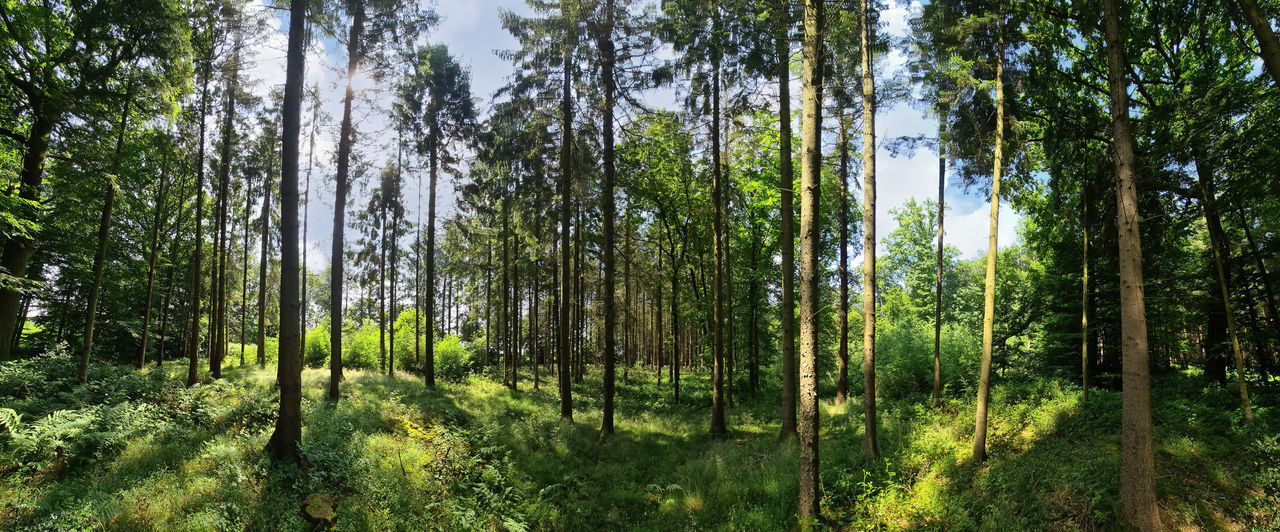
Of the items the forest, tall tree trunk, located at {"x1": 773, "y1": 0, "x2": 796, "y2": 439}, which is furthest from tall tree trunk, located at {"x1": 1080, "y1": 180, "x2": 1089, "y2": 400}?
tall tree trunk, located at {"x1": 773, "y1": 0, "x2": 796, "y2": 439}

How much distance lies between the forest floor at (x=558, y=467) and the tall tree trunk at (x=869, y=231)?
109 centimetres

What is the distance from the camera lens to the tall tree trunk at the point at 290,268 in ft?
27.8

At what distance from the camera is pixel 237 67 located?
534 inches

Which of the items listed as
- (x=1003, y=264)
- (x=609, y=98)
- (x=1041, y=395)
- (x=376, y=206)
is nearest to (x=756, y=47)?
(x=609, y=98)

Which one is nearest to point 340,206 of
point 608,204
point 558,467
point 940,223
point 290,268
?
point 290,268

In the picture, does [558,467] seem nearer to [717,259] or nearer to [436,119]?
[717,259]

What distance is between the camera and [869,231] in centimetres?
1061

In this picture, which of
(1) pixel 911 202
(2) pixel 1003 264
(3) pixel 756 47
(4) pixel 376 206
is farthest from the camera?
(1) pixel 911 202

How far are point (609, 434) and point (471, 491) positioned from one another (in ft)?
17.9

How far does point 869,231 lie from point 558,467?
9.17 meters

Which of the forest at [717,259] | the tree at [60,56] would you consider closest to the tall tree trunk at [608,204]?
the forest at [717,259]

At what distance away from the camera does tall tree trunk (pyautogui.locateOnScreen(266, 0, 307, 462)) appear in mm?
8484

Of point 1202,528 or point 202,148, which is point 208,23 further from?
point 1202,528

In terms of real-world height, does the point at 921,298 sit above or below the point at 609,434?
above
